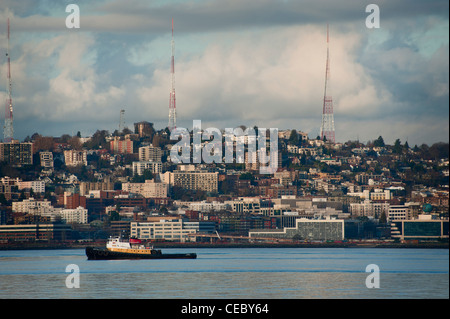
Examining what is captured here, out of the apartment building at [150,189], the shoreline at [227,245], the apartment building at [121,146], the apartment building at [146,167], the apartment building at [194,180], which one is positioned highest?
the apartment building at [121,146]

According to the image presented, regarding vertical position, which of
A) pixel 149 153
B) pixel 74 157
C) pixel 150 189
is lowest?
pixel 150 189

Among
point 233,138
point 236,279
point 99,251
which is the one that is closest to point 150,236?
point 99,251

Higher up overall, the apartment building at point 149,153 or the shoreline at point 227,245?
the apartment building at point 149,153

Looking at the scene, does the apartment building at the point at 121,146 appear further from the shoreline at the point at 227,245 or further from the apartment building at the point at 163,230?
the shoreline at the point at 227,245

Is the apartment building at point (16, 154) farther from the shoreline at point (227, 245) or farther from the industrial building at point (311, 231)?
the industrial building at point (311, 231)

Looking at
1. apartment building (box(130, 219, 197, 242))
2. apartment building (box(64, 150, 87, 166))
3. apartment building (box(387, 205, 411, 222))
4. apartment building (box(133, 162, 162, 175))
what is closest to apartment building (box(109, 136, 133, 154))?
apartment building (box(64, 150, 87, 166))

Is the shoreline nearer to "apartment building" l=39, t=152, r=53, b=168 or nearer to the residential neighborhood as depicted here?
the residential neighborhood

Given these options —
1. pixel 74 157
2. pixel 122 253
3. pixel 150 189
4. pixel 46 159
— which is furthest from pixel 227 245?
pixel 74 157

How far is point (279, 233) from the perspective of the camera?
94.1 metres

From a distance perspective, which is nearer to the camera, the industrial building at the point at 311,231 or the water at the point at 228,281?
the water at the point at 228,281

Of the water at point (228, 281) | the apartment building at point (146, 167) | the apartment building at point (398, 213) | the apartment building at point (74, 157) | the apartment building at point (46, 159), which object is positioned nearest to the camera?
the water at point (228, 281)

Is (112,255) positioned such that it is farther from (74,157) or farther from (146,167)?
(74,157)

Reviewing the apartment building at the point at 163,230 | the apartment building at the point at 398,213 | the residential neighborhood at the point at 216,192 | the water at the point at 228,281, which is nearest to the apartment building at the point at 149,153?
the residential neighborhood at the point at 216,192

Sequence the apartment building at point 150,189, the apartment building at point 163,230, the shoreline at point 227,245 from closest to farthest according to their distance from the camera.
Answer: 1. the shoreline at point 227,245
2. the apartment building at point 163,230
3. the apartment building at point 150,189
